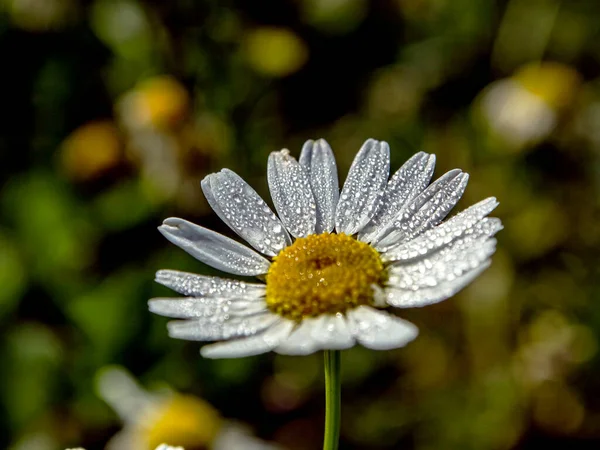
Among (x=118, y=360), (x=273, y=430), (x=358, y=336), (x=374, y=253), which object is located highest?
→ (x=118, y=360)

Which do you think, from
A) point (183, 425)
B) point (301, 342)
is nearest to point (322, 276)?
point (301, 342)

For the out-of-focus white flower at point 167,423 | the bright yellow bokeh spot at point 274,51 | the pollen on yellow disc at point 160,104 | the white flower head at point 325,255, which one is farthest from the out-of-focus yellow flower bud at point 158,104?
the white flower head at point 325,255

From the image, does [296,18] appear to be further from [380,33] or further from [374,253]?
[374,253]

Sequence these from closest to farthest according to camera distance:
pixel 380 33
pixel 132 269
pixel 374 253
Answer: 1. pixel 374 253
2. pixel 132 269
3. pixel 380 33

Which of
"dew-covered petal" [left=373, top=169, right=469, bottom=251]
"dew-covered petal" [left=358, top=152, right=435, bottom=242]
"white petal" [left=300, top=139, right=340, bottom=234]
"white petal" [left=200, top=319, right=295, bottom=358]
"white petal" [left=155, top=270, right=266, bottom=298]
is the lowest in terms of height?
"white petal" [left=200, top=319, right=295, bottom=358]

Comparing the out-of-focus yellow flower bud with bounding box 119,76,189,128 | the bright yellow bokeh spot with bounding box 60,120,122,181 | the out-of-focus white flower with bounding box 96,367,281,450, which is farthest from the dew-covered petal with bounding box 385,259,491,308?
the bright yellow bokeh spot with bounding box 60,120,122,181

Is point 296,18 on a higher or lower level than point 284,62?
higher

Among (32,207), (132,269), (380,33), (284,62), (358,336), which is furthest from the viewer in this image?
(380,33)

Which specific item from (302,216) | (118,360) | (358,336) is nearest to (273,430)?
(118,360)

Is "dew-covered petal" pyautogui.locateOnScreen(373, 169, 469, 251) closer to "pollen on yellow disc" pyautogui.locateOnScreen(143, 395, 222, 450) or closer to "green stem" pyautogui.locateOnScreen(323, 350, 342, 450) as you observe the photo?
"green stem" pyautogui.locateOnScreen(323, 350, 342, 450)
